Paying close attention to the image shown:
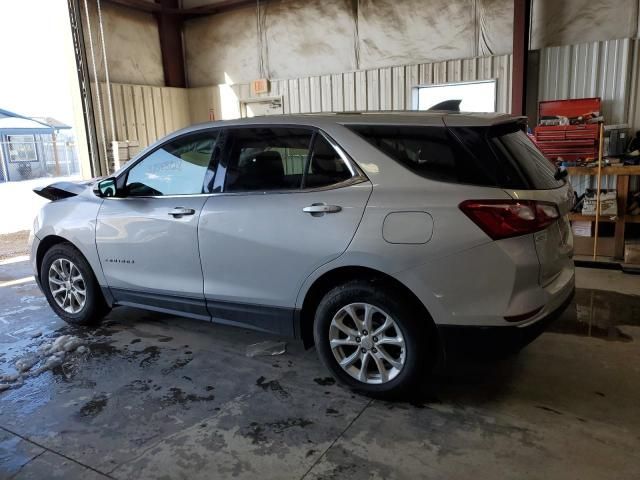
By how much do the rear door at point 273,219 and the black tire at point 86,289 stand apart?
4.20 feet

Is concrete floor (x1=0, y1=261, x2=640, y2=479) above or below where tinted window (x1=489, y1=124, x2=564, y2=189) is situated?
below

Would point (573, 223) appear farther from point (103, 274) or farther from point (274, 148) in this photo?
point (103, 274)

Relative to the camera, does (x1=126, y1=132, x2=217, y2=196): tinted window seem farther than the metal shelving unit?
No

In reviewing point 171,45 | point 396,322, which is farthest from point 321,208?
point 171,45

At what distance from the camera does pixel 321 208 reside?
274 centimetres

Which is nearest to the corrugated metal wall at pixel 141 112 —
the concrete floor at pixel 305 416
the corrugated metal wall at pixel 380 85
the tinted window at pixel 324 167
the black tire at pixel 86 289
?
the corrugated metal wall at pixel 380 85

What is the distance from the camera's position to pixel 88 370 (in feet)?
11.0

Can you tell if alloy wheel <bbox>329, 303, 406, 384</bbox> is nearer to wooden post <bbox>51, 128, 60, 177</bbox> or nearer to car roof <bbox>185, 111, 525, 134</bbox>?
car roof <bbox>185, 111, 525, 134</bbox>

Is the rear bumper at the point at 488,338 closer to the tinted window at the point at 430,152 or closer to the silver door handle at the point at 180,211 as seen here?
the tinted window at the point at 430,152

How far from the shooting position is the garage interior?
2.39m

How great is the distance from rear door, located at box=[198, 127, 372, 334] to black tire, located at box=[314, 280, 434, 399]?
21 cm

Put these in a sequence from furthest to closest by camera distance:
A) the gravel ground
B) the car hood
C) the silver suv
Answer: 1. the gravel ground
2. the car hood
3. the silver suv

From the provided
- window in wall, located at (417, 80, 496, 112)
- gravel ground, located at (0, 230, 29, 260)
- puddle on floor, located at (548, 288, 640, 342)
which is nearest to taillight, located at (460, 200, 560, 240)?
puddle on floor, located at (548, 288, 640, 342)

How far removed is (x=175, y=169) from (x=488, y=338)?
7.62ft
